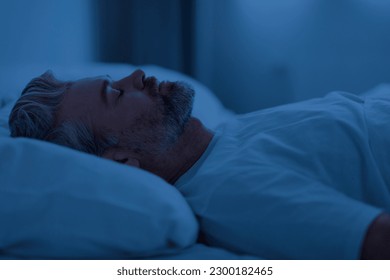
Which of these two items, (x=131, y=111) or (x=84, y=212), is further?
(x=131, y=111)

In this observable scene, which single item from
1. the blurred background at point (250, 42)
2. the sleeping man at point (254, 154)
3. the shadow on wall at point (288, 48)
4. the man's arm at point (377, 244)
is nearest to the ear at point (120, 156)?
the sleeping man at point (254, 154)

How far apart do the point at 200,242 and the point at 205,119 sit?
628 millimetres

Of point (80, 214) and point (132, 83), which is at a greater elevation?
point (132, 83)

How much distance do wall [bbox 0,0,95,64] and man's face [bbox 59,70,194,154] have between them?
20.5 inches

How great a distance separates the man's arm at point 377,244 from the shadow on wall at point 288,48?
1.39m

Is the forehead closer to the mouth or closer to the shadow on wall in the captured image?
the mouth

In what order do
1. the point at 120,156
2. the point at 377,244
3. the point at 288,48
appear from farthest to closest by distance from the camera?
the point at 288,48 → the point at 120,156 → the point at 377,244

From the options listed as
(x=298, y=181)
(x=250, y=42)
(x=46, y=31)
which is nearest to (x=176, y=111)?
(x=298, y=181)

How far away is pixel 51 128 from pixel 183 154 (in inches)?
11.2

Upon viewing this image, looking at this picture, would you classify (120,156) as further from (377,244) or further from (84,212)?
(377,244)

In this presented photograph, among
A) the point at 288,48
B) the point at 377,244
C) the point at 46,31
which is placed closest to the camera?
the point at 377,244

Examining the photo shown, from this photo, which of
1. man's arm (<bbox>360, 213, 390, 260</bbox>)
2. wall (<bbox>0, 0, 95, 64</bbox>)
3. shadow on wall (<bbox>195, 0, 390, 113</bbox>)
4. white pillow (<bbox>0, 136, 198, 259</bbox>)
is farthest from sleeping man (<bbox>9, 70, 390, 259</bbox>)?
shadow on wall (<bbox>195, 0, 390, 113</bbox>)

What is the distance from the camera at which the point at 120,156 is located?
914 millimetres

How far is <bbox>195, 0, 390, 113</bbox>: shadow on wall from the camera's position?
73.3 inches
